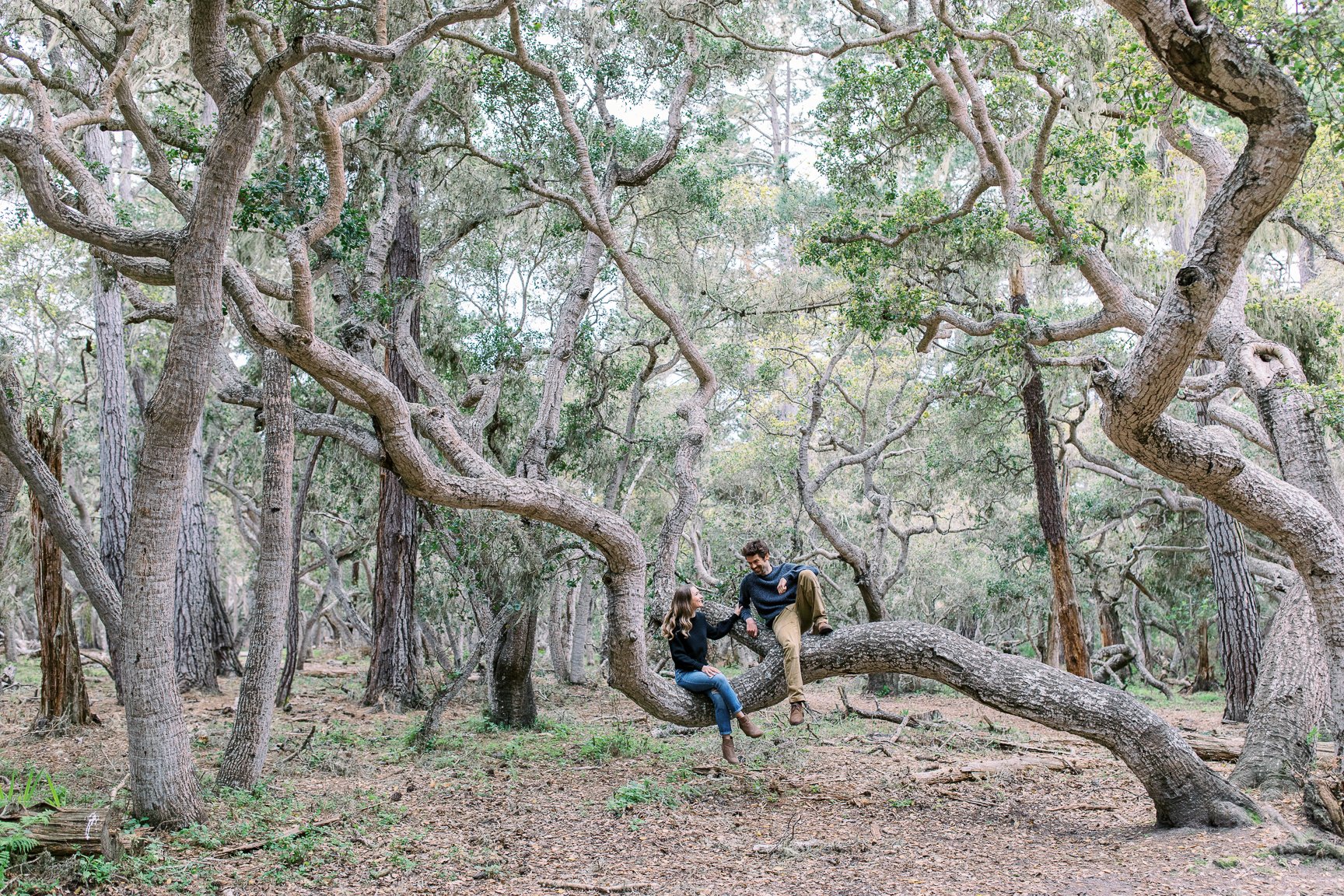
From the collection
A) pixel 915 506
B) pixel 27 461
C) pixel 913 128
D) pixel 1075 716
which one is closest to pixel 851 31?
pixel 913 128

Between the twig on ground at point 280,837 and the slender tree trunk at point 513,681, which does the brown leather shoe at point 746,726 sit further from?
the slender tree trunk at point 513,681

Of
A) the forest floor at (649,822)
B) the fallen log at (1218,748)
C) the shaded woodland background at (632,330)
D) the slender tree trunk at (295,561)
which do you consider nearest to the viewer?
the forest floor at (649,822)

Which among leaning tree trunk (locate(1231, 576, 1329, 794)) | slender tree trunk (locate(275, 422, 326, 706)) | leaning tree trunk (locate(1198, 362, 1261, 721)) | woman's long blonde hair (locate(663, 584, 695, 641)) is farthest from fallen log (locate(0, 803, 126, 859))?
leaning tree trunk (locate(1198, 362, 1261, 721))

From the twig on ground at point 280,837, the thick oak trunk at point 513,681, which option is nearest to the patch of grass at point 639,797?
the twig on ground at point 280,837

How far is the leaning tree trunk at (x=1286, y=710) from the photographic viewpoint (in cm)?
600

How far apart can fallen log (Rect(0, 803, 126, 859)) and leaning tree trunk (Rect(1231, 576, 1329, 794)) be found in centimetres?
688

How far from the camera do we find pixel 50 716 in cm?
825

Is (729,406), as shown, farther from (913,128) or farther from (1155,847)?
(1155,847)

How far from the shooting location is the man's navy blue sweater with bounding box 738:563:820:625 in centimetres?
637

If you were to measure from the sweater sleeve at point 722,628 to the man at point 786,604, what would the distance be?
7.7 inches

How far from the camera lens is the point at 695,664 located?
6543 mm

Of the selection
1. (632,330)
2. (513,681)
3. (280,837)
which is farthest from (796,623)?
(632,330)

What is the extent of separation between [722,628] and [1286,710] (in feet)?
13.2

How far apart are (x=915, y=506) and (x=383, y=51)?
13540 mm
